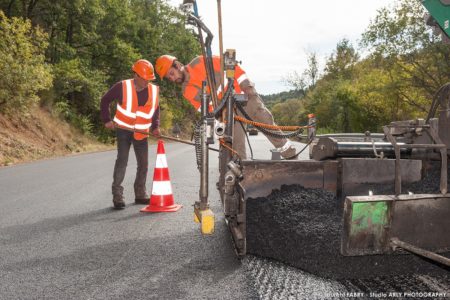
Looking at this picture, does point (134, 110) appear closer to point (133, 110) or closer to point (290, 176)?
point (133, 110)

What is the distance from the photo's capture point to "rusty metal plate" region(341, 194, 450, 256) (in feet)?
8.65

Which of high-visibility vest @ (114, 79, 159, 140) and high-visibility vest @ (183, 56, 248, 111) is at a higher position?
high-visibility vest @ (183, 56, 248, 111)

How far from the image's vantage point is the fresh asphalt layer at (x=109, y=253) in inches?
117

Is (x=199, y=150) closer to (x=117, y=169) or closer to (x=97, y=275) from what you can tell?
(x=97, y=275)

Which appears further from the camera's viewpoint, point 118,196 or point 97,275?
point 118,196

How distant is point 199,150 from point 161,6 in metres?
44.1

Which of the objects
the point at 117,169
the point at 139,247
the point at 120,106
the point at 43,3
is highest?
the point at 43,3

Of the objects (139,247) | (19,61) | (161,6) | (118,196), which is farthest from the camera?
(161,6)

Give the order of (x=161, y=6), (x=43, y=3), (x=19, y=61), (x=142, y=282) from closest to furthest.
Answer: (x=142, y=282)
(x=19, y=61)
(x=43, y=3)
(x=161, y=6)

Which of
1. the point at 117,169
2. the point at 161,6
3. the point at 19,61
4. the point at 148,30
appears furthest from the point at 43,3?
the point at 117,169

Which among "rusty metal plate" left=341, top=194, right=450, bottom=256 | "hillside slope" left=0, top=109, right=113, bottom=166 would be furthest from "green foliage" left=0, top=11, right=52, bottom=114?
"rusty metal plate" left=341, top=194, right=450, bottom=256

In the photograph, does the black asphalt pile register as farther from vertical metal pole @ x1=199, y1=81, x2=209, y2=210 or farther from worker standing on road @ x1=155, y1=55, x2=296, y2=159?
worker standing on road @ x1=155, y1=55, x2=296, y2=159

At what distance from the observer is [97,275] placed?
10.7ft

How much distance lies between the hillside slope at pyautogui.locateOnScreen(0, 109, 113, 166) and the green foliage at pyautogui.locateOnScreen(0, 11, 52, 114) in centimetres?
140
